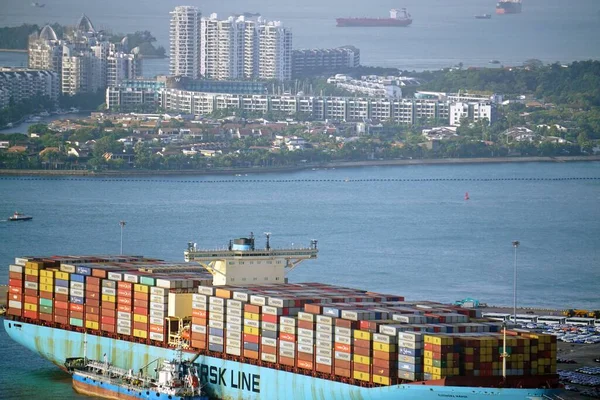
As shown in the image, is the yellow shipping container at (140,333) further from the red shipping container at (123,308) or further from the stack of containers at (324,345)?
the stack of containers at (324,345)

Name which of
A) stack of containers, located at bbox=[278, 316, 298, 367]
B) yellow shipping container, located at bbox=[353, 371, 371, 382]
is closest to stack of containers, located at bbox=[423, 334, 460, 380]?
yellow shipping container, located at bbox=[353, 371, 371, 382]

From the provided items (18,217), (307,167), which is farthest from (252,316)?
(307,167)

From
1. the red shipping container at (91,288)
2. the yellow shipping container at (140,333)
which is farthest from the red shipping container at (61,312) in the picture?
the yellow shipping container at (140,333)

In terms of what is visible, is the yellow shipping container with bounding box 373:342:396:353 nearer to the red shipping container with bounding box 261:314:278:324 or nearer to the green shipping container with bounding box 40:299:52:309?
the red shipping container with bounding box 261:314:278:324

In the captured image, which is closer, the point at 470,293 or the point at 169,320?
the point at 169,320

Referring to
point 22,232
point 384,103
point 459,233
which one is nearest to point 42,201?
point 22,232

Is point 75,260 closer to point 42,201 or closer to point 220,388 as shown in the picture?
point 220,388
